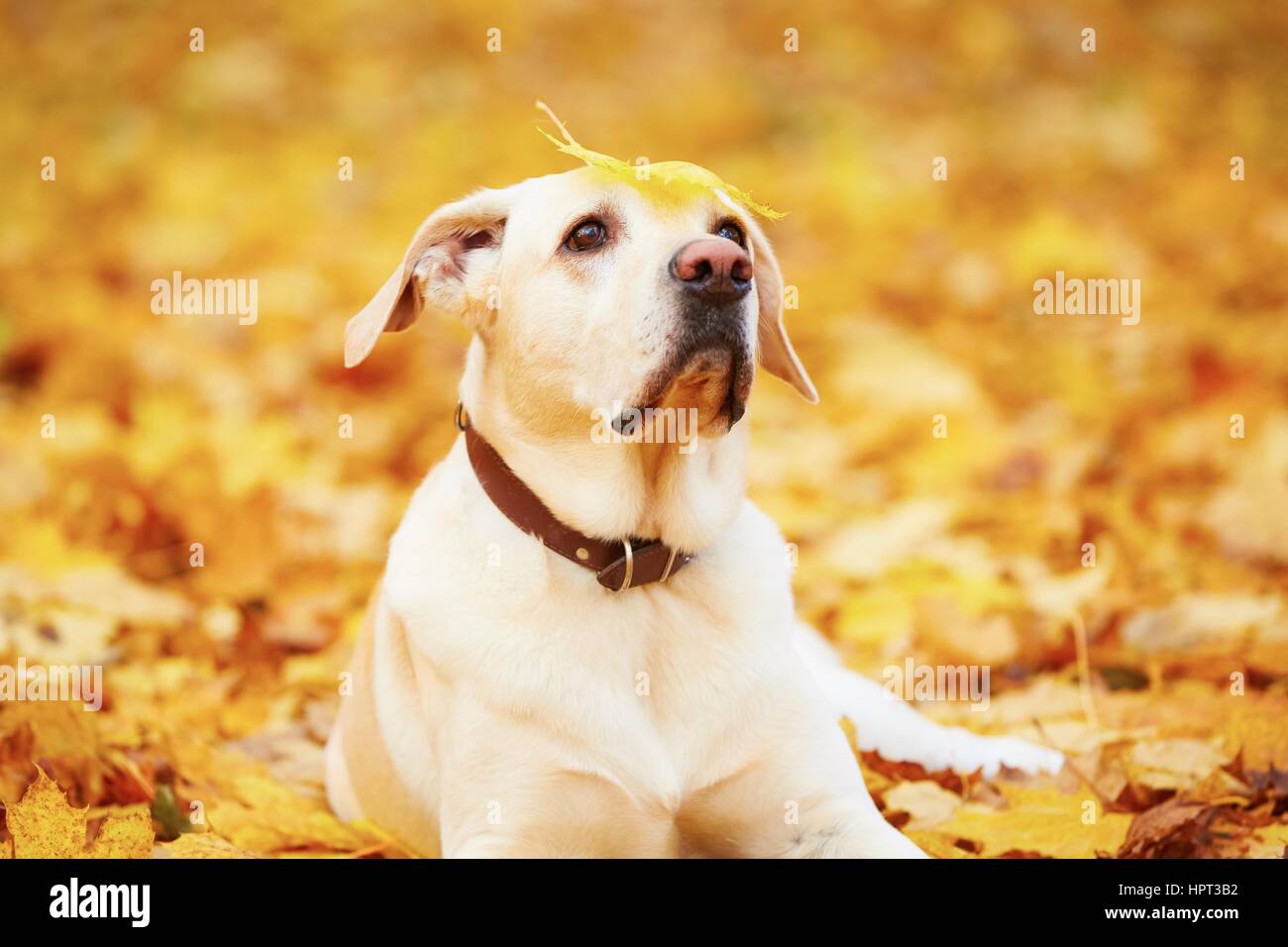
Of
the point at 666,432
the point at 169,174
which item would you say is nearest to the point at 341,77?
the point at 169,174

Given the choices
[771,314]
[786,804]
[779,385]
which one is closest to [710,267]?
[771,314]

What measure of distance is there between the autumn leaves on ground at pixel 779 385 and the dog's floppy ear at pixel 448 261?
1243 mm

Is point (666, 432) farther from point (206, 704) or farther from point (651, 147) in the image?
point (651, 147)

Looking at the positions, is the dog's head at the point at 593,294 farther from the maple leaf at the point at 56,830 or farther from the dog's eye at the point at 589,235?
the maple leaf at the point at 56,830

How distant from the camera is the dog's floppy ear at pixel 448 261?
128 inches

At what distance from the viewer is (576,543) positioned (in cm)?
304

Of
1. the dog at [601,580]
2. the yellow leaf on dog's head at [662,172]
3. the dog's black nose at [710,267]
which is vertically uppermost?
the yellow leaf on dog's head at [662,172]

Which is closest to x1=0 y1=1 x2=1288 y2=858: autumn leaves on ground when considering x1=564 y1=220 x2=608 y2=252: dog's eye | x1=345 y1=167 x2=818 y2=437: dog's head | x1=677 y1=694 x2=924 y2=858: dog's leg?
x1=677 y1=694 x2=924 y2=858: dog's leg

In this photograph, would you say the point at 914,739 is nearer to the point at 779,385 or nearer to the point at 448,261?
the point at 448,261

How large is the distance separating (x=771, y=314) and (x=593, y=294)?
0.56 m

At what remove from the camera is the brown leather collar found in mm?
3035

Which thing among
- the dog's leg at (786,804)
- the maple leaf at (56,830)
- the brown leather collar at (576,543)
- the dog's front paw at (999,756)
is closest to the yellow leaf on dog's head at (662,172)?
the brown leather collar at (576,543)
